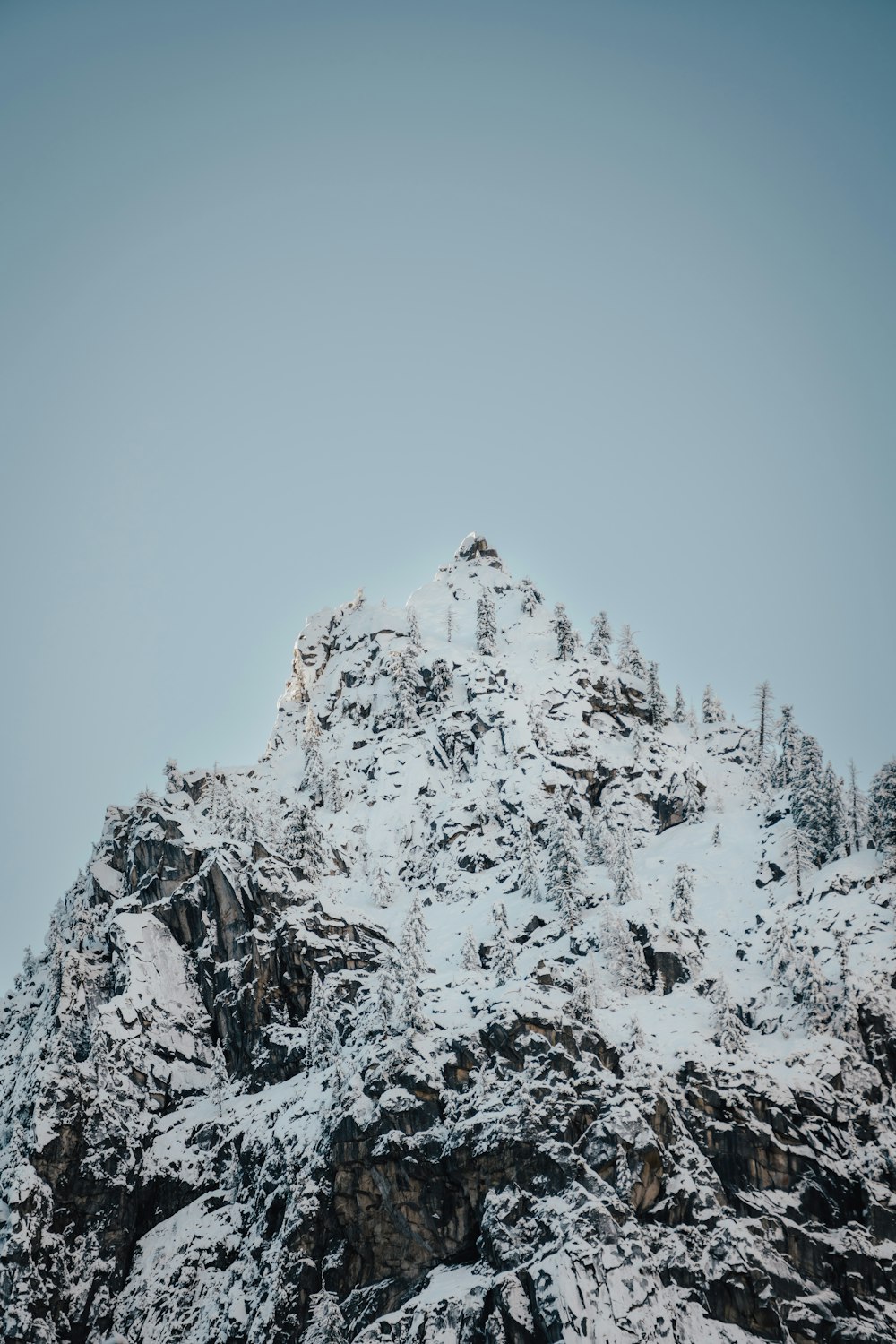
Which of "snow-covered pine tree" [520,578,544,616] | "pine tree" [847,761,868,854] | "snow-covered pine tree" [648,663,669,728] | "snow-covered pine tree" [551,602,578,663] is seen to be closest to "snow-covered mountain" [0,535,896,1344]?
"pine tree" [847,761,868,854]

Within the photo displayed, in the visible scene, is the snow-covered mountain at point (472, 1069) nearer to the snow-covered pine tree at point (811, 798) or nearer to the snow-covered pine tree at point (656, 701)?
the snow-covered pine tree at point (811, 798)

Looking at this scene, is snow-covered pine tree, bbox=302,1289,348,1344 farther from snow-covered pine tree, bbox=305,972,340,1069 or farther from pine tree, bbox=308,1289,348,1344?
snow-covered pine tree, bbox=305,972,340,1069

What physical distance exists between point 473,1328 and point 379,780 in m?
63.0

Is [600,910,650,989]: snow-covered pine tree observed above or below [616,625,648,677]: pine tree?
below

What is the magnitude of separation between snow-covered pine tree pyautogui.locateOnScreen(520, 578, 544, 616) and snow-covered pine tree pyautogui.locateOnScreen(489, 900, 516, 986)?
211 ft

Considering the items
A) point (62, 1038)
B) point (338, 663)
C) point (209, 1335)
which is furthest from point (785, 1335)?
point (338, 663)

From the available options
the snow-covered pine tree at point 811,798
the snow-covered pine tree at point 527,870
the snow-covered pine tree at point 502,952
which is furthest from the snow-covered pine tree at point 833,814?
the snow-covered pine tree at point 502,952

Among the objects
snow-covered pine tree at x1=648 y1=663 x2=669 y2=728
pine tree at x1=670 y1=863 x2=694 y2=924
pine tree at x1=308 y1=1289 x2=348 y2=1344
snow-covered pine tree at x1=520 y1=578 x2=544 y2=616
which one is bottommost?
pine tree at x1=308 y1=1289 x2=348 y2=1344

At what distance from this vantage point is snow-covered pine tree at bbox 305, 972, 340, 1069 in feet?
274

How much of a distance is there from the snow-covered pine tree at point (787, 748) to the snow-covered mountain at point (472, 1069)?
222 centimetres

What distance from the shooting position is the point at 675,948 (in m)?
86.5

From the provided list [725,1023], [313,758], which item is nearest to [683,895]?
[725,1023]

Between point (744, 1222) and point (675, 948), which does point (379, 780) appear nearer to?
point (675, 948)

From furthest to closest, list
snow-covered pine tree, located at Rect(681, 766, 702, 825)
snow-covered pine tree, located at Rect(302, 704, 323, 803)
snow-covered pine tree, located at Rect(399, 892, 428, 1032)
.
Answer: snow-covered pine tree, located at Rect(302, 704, 323, 803)
snow-covered pine tree, located at Rect(681, 766, 702, 825)
snow-covered pine tree, located at Rect(399, 892, 428, 1032)
